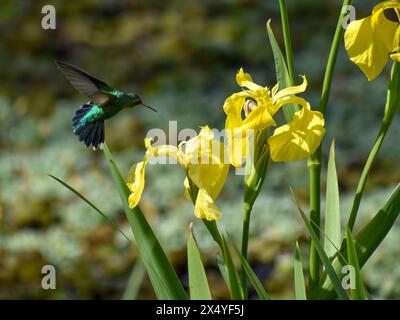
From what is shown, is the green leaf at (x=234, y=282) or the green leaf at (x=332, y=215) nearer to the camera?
the green leaf at (x=234, y=282)

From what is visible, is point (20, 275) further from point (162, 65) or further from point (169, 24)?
point (169, 24)

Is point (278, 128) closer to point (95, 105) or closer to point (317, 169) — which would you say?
point (317, 169)

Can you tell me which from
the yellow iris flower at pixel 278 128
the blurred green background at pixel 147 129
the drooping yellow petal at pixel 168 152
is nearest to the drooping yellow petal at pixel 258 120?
the yellow iris flower at pixel 278 128

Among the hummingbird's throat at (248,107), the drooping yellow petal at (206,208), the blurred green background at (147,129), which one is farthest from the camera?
the blurred green background at (147,129)

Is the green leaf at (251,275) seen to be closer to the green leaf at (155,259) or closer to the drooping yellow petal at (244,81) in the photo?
the green leaf at (155,259)

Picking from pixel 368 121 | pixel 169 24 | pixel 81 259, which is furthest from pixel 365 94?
pixel 81 259

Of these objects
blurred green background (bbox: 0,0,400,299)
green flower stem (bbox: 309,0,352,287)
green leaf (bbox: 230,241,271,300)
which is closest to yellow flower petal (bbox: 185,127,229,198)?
green leaf (bbox: 230,241,271,300)

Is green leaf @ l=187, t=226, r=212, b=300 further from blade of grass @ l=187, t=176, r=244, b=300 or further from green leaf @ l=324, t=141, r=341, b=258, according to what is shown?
green leaf @ l=324, t=141, r=341, b=258
